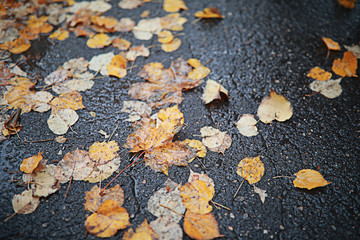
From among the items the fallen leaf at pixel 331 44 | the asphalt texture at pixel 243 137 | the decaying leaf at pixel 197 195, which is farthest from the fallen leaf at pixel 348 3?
the decaying leaf at pixel 197 195

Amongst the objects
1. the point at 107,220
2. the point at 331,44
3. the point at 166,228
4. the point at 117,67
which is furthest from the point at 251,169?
the point at 331,44

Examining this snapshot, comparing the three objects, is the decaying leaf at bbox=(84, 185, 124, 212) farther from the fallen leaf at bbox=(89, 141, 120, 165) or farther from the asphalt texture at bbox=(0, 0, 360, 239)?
the fallen leaf at bbox=(89, 141, 120, 165)

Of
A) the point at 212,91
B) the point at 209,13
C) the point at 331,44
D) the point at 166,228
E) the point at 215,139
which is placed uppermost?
the point at 209,13

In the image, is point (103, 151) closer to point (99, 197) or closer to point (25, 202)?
point (99, 197)

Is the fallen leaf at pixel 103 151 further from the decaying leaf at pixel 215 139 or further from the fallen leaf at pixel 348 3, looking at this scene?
the fallen leaf at pixel 348 3

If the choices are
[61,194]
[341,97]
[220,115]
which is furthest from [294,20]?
[61,194]

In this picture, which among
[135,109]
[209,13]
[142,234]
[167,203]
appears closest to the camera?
[142,234]

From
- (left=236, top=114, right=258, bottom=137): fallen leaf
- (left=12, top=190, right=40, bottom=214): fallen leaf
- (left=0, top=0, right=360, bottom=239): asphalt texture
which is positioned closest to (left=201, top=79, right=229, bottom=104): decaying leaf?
(left=0, top=0, right=360, bottom=239): asphalt texture
